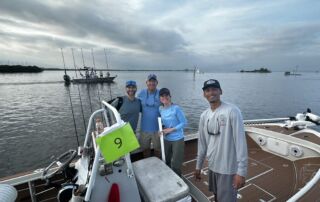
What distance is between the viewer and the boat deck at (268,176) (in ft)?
11.5

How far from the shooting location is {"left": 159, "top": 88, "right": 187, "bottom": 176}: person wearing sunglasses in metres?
2.95

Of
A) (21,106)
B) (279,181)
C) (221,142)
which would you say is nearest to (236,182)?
(221,142)

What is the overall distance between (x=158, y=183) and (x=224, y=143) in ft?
3.05

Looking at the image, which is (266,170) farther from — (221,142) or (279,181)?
(221,142)

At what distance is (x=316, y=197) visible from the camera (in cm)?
223

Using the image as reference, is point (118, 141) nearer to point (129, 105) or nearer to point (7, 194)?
point (7, 194)

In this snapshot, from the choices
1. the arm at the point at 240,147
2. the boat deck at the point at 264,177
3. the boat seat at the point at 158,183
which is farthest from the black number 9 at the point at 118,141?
the boat deck at the point at 264,177

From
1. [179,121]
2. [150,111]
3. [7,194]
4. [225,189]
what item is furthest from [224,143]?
[7,194]

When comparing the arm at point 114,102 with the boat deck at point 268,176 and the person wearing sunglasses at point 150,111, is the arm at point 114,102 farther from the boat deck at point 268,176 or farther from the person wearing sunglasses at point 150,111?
the boat deck at point 268,176

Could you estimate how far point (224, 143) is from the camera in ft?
6.55

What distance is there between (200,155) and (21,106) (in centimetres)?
2579

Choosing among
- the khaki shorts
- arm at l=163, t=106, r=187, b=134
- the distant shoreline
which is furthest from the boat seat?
the distant shoreline

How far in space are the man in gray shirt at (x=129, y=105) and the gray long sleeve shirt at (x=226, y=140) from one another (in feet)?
4.59

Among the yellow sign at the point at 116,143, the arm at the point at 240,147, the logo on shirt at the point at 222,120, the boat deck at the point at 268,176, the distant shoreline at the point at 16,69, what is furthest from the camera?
the distant shoreline at the point at 16,69
